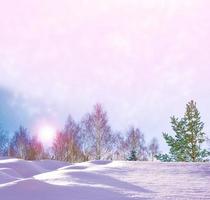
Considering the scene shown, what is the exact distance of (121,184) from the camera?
5.97m

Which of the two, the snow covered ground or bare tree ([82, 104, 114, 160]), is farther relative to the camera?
bare tree ([82, 104, 114, 160])

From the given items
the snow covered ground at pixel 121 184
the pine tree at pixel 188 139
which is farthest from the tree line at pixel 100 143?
the snow covered ground at pixel 121 184

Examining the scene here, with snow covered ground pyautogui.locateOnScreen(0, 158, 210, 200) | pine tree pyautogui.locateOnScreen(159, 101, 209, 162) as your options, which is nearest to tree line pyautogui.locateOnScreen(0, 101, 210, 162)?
pine tree pyautogui.locateOnScreen(159, 101, 209, 162)

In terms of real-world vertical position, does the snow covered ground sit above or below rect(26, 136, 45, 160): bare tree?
below

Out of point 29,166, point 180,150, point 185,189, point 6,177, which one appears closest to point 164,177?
point 185,189

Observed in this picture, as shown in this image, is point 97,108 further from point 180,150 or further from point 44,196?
point 44,196

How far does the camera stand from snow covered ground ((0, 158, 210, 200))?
5066 mm

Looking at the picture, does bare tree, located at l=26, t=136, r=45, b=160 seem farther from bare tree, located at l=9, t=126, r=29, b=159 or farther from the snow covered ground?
the snow covered ground

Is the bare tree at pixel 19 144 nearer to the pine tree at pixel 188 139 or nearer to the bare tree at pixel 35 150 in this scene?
the bare tree at pixel 35 150

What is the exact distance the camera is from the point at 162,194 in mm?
5121

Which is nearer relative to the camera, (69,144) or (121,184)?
(121,184)

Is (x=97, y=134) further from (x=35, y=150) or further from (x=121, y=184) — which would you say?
(x=121, y=184)

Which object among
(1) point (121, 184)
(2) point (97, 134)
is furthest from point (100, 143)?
(1) point (121, 184)

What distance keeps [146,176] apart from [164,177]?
34 cm
